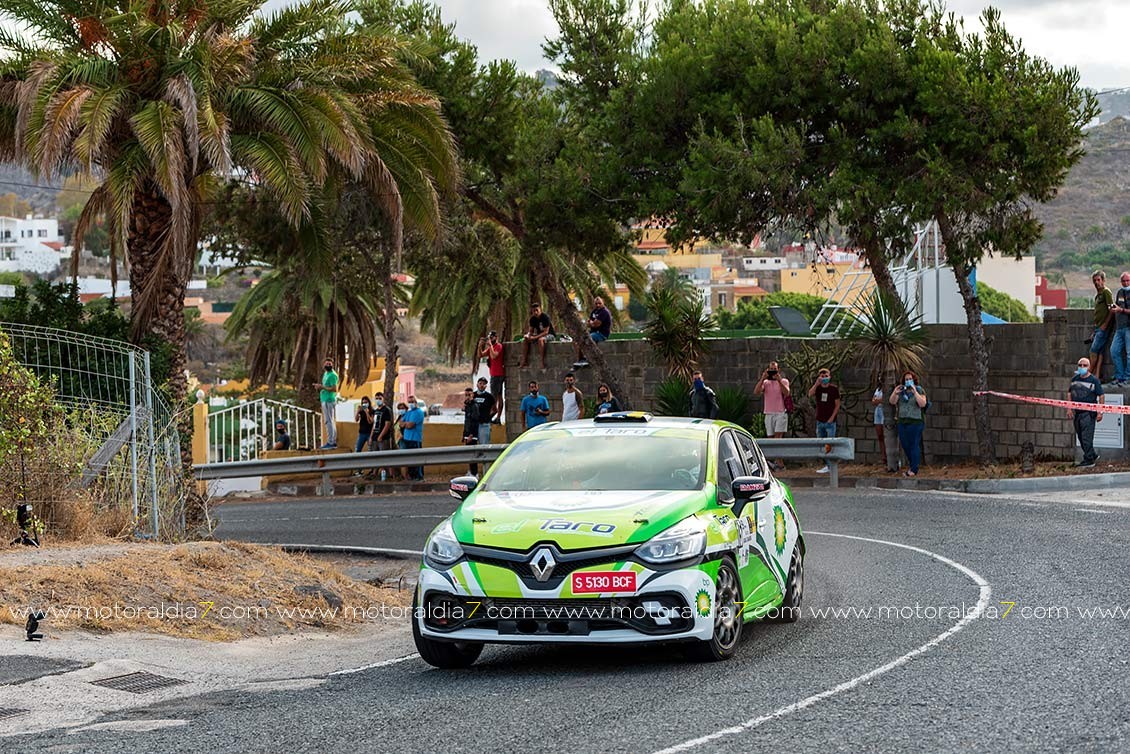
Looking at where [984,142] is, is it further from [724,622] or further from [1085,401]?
[724,622]

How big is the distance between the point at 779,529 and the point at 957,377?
16.9 m

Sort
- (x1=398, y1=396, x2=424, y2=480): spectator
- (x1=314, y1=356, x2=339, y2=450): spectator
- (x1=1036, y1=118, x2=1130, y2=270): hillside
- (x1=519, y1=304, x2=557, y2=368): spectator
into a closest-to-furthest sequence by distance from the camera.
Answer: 1. (x1=398, y1=396, x2=424, y2=480): spectator
2. (x1=519, y1=304, x2=557, y2=368): spectator
3. (x1=314, y1=356, x2=339, y2=450): spectator
4. (x1=1036, y1=118, x2=1130, y2=270): hillside

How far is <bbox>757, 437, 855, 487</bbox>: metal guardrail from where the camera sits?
935 inches

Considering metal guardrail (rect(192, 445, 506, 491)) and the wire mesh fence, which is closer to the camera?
the wire mesh fence

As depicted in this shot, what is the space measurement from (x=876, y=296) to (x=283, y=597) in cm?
1625

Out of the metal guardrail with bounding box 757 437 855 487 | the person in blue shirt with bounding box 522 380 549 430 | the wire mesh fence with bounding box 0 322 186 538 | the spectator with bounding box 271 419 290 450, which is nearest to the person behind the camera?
the wire mesh fence with bounding box 0 322 186 538

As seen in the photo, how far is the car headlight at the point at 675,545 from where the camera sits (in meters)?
8.82

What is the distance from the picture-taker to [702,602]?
8.86 meters

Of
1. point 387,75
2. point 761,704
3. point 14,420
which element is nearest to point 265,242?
point 387,75

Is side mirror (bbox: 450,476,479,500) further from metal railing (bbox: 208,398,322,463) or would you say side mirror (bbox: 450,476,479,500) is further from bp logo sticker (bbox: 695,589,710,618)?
metal railing (bbox: 208,398,322,463)

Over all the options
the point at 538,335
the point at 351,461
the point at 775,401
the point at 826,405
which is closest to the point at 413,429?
the point at 351,461

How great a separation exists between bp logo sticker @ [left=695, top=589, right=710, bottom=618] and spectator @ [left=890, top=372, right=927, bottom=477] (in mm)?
15219

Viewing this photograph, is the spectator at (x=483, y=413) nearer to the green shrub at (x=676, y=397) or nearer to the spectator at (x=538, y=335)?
the green shrub at (x=676, y=397)

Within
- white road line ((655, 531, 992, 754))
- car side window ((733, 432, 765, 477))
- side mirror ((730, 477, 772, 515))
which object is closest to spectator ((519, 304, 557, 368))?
white road line ((655, 531, 992, 754))
